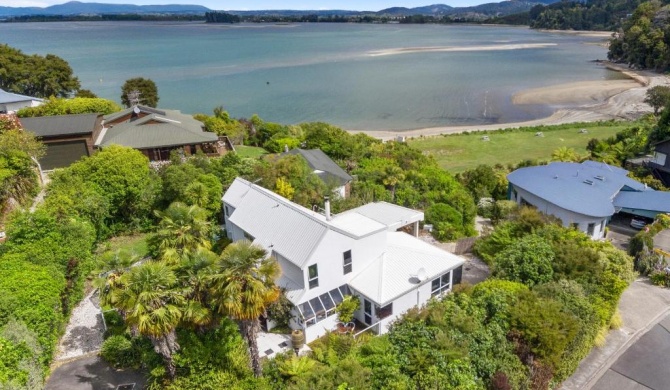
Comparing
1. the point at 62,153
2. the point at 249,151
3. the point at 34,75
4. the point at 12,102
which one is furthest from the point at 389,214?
the point at 34,75

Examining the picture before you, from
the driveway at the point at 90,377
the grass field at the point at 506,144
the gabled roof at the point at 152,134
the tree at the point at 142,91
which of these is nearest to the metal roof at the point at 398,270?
the driveway at the point at 90,377

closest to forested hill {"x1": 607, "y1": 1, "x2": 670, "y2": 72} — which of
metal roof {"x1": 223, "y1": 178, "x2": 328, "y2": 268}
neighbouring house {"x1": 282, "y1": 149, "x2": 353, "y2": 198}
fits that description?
neighbouring house {"x1": 282, "y1": 149, "x2": 353, "y2": 198}

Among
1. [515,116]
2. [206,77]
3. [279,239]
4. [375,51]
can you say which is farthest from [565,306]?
[375,51]

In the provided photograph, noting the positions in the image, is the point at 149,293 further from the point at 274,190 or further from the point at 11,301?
the point at 274,190

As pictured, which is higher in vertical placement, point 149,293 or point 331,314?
point 149,293

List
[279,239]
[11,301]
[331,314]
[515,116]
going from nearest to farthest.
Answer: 1. [11,301]
2. [331,314]
3. [279,239]
4. [515,116]

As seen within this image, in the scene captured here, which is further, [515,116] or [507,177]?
[515,116]

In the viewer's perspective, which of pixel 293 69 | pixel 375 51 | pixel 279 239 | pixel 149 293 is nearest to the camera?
pixel 149 293
